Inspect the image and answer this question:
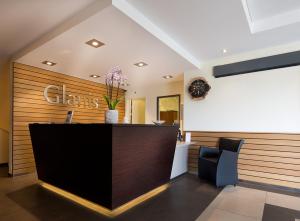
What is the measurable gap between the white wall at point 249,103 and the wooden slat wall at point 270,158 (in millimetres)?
162

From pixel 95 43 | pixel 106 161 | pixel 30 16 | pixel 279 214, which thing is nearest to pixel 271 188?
pixel 279 214

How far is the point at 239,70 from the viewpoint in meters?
4.21

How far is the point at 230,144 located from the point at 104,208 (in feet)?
9.64

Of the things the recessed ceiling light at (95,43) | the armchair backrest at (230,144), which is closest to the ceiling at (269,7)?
the armchair backrest at (230,144)

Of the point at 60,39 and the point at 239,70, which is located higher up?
the point at 60,39

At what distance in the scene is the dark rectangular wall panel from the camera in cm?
364

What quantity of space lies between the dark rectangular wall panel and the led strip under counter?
9.79ft

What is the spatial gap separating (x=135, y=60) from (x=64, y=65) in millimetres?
1848

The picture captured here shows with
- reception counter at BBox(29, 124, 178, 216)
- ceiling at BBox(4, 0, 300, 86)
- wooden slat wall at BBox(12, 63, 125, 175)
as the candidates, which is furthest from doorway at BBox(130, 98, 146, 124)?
reception counter at BBox(29, 124, 178, 216)

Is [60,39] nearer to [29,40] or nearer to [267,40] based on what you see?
[29,40]

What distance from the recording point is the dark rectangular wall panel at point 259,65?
3.64 m

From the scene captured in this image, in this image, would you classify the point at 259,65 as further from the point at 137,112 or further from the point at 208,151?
the point at 137,112

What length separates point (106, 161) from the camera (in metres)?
2.31

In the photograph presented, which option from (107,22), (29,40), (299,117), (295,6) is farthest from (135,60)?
(299,117)
